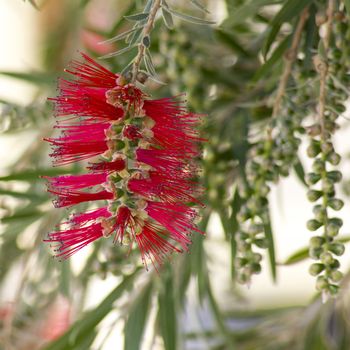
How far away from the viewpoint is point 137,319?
0.56 metres

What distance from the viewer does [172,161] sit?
0.34 m

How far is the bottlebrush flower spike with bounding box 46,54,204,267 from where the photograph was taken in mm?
318

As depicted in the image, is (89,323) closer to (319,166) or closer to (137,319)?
(137,319)

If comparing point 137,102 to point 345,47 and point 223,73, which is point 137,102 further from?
point 223,73

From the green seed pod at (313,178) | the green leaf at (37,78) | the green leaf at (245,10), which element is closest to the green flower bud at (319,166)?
the green seed pod at (313,178)

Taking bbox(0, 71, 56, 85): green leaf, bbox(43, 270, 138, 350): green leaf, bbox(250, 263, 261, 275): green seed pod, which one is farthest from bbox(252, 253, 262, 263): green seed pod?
bbox(0, 71, 56, 85): green leaf

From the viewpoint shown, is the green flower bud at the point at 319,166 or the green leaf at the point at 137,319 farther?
the green leaf at the point at 137,319

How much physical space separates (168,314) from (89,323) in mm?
74

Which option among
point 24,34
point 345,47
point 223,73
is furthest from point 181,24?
point 24,34

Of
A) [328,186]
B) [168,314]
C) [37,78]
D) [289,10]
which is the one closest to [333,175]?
[328,186]

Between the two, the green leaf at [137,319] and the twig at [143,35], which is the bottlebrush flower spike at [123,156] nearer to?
the twig at [143,35]

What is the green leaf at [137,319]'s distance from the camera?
529 millimetres

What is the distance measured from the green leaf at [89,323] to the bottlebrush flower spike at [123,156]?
14 centimetres

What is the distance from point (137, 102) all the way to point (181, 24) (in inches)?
10.2
